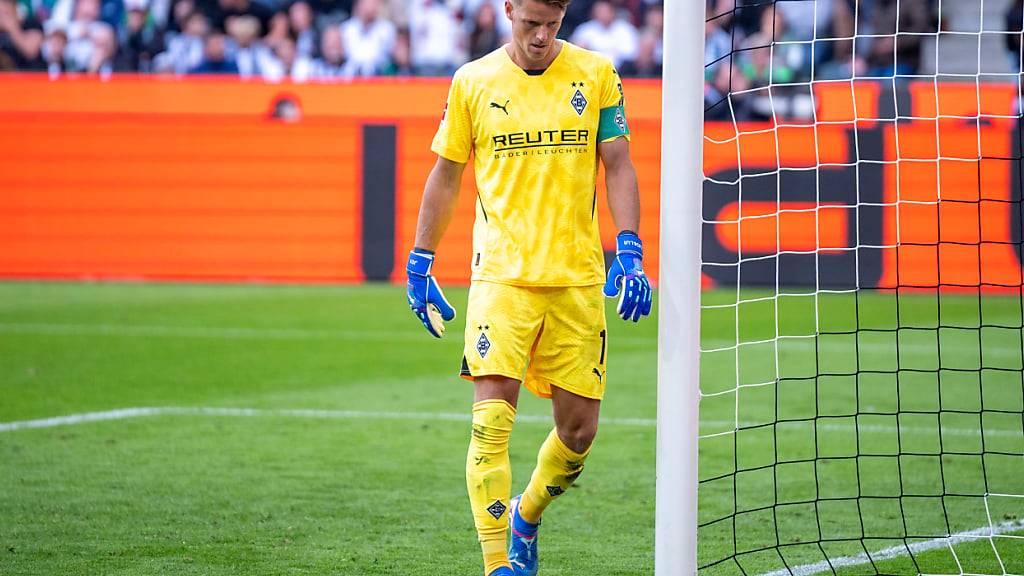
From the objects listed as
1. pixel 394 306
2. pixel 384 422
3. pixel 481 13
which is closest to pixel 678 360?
pixel 384 422

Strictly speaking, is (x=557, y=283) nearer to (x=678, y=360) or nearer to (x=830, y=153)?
(x=678, y=360)

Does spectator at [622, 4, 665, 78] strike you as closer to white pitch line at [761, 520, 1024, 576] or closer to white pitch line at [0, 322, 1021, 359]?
white pitch line at [0, 322, 1021, 359]

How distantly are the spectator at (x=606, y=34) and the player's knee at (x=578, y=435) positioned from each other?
13.2 metres

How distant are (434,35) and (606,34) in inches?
95.2

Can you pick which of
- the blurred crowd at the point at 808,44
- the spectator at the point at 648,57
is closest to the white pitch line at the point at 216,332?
the blurred crowd at the point at 808,44

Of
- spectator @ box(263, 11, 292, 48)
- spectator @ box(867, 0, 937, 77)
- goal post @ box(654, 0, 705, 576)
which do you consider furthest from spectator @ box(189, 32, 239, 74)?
goal post @ box(654, 0, 705, 576)

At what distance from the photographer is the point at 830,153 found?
544 inches

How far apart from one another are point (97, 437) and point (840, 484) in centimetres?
376

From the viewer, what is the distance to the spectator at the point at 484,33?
57.0ft

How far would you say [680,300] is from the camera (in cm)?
407

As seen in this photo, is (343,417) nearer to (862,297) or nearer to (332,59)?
(862,297)

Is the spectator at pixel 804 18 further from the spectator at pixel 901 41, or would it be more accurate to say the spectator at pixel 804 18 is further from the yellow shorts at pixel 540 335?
the yellow shorts at pixel 540 335

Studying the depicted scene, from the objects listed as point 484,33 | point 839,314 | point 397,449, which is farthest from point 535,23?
point 484,33

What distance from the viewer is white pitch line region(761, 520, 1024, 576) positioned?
472 centimetres
